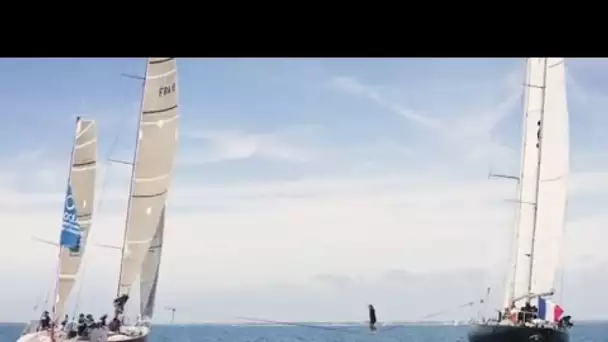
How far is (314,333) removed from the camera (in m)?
4.74

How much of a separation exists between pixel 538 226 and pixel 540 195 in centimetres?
17

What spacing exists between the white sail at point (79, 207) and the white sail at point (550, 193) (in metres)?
2.07

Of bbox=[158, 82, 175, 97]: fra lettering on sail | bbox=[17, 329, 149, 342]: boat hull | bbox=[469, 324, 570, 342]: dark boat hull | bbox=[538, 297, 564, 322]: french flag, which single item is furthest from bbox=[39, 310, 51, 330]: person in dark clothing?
bbox=[538, 297, 564, 322]: french flag

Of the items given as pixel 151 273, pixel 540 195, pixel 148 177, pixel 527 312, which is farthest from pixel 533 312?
pixel 148 177

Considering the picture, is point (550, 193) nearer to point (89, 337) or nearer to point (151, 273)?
point (151, 273)

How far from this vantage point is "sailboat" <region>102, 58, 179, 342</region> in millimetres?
4898

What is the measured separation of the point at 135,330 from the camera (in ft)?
15.7

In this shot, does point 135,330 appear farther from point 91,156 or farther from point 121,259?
point 91,156

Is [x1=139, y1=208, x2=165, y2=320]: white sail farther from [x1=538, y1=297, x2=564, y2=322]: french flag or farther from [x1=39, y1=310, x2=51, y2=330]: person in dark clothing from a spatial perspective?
[x1=538, y1=297, x2=564, y2=322]: french flag

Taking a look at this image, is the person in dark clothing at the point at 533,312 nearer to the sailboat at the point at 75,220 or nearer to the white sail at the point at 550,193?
the white sail at the point at 550,193

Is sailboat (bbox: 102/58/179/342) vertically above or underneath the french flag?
above

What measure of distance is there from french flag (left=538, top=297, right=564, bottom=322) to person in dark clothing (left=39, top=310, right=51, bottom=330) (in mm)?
2193

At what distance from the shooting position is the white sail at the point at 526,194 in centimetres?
539

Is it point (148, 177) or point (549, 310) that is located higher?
point (148, 177)
